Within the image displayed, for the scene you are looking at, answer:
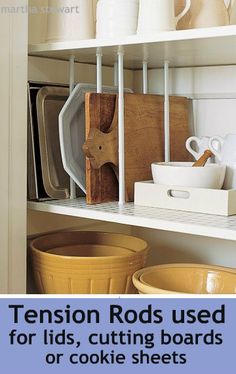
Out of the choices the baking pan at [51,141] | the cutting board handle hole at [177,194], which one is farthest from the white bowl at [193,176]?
the baking pan at [51,141]

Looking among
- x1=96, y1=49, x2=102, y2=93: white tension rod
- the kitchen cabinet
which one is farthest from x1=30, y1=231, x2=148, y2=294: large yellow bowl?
x1=96, y1=49, x2=102, y2=93: white tension rod

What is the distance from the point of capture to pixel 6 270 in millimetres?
1308

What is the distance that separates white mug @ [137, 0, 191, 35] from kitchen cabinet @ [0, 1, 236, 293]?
3 centimetres

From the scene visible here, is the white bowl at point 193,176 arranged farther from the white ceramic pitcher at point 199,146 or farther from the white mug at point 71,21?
the white mug at point 71,21

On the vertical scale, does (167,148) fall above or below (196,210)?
above

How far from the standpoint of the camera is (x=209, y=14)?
1.26m

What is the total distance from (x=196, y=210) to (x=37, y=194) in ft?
1.21

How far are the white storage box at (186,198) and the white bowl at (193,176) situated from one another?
0.08ft

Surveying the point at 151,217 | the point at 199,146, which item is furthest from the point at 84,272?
the point at 199,146

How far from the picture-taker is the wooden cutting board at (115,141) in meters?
1.36

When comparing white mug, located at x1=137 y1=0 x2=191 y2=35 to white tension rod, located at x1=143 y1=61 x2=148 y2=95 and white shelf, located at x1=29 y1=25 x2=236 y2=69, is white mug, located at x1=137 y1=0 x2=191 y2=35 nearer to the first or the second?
white shelf, located at x1=29 y1=25 x2=236 y2=69

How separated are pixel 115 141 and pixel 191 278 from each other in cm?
33

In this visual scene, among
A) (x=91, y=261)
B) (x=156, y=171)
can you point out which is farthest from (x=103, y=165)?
(x=91, y=261)

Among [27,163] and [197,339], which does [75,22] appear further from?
[197,339]
